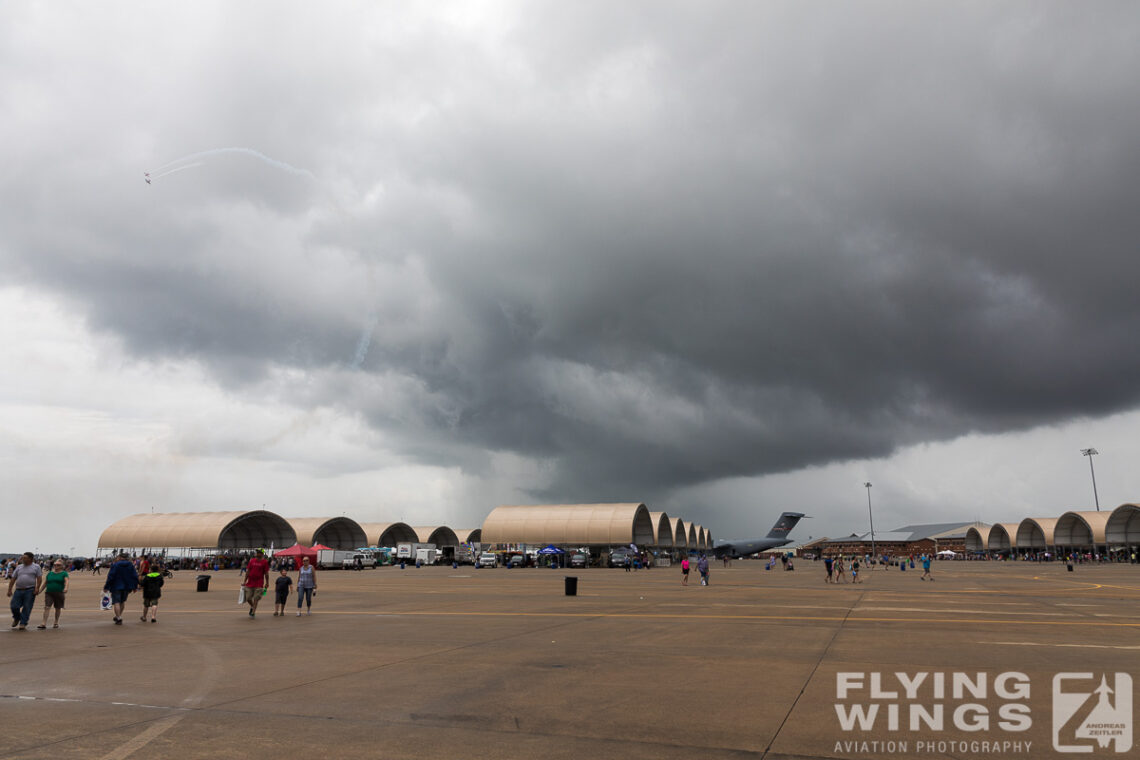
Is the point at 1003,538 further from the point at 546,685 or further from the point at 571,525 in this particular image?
the point at 546,685

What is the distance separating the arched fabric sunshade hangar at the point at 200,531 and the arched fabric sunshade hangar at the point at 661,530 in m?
53.5

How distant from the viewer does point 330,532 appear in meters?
115

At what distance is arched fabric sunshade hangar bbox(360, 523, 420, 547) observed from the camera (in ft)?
400

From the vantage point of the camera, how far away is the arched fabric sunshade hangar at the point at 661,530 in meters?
108

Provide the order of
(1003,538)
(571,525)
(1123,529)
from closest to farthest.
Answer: (571,525)
(1123,529)
(1003,538)

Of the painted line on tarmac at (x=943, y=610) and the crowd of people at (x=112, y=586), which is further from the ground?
the crowd of people at (x=112, y=586)

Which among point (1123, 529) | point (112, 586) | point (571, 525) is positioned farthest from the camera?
point (1123, 529)

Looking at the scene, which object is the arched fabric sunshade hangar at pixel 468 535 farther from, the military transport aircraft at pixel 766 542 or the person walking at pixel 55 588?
the person walking at pixel 55 588

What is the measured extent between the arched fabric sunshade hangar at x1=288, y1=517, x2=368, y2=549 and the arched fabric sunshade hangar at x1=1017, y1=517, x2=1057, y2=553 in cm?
11413

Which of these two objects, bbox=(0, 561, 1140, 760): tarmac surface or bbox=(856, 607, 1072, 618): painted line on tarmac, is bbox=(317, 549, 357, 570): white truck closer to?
bbox=(0, 561, 1140, 760): tarmac surface

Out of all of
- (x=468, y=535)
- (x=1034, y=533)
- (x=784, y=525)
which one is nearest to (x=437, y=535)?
(x=468, y=535)

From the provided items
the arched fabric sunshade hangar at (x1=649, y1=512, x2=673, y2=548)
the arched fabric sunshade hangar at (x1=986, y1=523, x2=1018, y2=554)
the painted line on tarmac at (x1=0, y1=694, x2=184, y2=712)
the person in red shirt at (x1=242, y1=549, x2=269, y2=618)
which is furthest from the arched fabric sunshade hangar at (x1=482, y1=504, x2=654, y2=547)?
the painted line on tarmac at (x1=0, y1=694, x2=184, y2=712)

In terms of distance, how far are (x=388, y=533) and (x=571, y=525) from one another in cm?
4164

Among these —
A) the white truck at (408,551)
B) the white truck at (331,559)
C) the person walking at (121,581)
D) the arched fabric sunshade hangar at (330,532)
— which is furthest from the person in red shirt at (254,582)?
the arched fabric sunshade hangar at (330,532)
